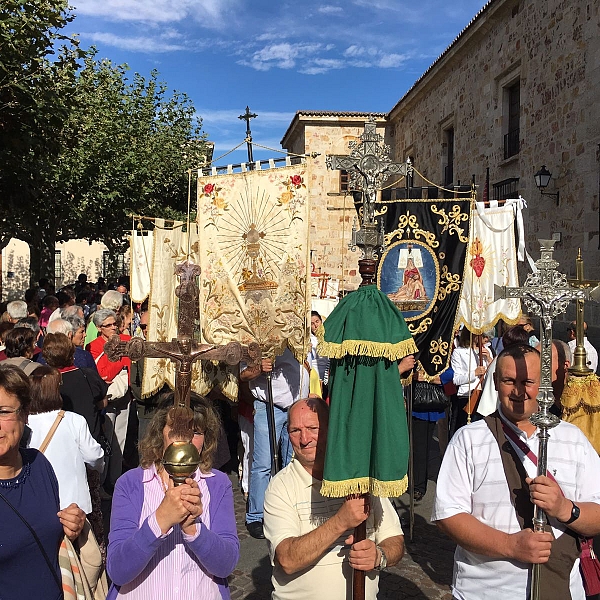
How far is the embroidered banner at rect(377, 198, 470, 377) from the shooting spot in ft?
20.8

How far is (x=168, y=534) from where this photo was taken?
7.45ft

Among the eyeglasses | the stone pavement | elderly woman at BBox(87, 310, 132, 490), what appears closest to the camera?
the eyeglasses

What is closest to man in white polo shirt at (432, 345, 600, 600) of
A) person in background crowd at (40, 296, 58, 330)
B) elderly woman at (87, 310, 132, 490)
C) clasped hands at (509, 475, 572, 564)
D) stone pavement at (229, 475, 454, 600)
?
clasped hands at (509, 475, 572, 564)

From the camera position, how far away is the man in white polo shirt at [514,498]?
2416 millimetres

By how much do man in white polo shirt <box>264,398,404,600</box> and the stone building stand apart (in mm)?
11127

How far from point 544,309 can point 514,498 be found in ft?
2.89

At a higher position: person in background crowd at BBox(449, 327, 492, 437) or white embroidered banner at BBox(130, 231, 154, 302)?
white embroidered banner at BBox(130, 231, 154, 302)

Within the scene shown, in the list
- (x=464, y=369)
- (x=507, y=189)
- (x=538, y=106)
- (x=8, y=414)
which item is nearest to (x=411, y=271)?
(x=464, y=369)

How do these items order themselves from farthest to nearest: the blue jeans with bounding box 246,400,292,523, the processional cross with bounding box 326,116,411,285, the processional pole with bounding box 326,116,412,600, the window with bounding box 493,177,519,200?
the window with bounding box 493,177,519,200, the blue jeans with bounding box 246,400,292,523, the processional cross with bounding box 326,116,411,285, the processional pole with bounding box 326,116,412,600

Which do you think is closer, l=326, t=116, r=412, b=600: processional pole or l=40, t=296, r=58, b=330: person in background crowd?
l=326, t=116, r=412, b=600: processional pole

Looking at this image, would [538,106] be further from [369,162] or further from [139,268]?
[369,162]

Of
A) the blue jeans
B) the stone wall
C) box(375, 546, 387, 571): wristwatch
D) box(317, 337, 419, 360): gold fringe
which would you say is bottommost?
the blue jeans

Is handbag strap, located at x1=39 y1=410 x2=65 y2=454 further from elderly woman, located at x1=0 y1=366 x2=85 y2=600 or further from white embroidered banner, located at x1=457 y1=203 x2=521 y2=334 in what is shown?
white embroidered banner, located at x1=457 y1=203 x2=521 y2=334

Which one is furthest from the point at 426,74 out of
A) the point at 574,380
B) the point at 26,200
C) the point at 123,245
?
the point at 574,380
